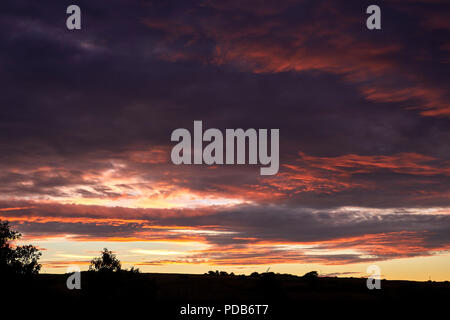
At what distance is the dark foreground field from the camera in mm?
62938

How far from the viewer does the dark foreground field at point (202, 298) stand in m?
62.9

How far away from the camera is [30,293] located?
59188 mm

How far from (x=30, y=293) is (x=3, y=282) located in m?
3.96

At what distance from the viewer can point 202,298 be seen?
80062 millimetres
